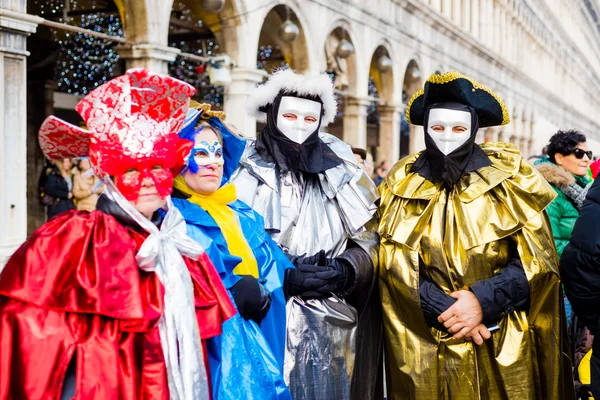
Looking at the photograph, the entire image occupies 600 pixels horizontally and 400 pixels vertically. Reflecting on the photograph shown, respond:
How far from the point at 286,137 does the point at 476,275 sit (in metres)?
1.03

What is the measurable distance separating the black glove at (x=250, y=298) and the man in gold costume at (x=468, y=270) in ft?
2.84

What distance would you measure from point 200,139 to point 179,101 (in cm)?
42

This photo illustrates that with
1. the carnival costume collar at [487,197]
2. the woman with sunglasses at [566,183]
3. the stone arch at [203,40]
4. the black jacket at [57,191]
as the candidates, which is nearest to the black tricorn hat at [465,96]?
the carnival costume collar at [487,197]

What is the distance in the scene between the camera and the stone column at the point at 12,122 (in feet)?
21.5

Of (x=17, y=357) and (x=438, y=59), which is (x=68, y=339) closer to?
(x=17, y=357)

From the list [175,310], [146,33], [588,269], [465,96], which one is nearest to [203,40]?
[146,33]

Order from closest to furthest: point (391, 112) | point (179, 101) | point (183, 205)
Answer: point (179, 101)
point (183, 205)
point (391, 112)

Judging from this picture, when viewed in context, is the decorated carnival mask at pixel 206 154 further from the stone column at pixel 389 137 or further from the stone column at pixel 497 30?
the stone column at pixel 497 30

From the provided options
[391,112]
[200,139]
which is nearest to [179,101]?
[200,139]

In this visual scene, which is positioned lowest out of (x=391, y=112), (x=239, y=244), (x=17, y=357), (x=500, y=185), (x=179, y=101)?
(x=17, y=357)

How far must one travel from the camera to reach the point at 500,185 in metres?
3.21

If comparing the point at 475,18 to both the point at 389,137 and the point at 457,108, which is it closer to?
the point at 389,137

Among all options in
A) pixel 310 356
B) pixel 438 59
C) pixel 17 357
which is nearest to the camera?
pixel 17 357

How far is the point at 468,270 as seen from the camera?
312 centimetres
